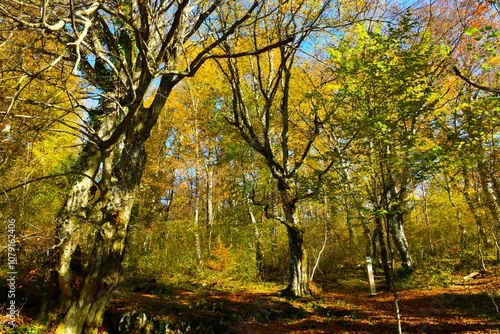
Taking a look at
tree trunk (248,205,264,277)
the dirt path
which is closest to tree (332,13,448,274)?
the dirt path

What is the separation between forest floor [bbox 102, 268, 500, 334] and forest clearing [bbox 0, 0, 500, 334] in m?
0.07

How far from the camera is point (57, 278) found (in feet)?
21.0

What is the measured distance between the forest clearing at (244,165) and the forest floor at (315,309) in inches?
2.8

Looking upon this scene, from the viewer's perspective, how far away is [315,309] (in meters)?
8.42

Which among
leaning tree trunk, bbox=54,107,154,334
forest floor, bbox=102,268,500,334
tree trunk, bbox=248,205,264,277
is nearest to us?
leaning tree trunk, bbox=54,107,154,334

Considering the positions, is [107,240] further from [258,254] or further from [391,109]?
[258,254]

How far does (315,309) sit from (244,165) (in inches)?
427

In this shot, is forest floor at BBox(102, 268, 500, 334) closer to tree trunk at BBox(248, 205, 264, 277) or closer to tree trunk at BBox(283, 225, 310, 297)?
tree trunk at BBox(283, 225, 310, 297)

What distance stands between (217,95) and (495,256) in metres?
14.4

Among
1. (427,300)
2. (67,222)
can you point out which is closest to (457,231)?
(427,300)

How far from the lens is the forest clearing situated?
3.69 metres

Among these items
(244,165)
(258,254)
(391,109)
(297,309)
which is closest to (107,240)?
(297,309)

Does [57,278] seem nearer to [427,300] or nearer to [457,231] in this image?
[427,300]

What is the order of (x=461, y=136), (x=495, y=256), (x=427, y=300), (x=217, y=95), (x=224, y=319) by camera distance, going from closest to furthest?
(x=461, y=136) < (x=224, y=319) < (x=427, y=300) < (x=217, y=95) < (x=495, y=256)
